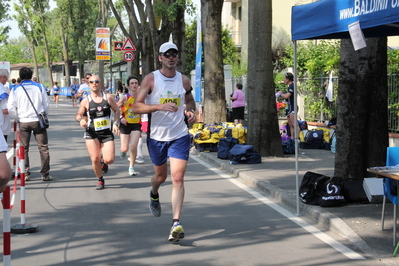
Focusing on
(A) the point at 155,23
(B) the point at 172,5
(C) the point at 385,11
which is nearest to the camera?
(C) the point at 385,11

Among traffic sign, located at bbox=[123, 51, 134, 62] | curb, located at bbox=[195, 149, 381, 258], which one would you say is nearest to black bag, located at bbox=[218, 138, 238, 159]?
curb, located at bbox=[195, 149, 381, 258]

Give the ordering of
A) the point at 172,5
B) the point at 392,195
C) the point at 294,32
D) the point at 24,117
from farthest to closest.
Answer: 1. the point at 172,5
2. the point at 24,117
3. the point at 294,32
4. the point at 392,195

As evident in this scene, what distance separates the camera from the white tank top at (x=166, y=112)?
21.5 feet

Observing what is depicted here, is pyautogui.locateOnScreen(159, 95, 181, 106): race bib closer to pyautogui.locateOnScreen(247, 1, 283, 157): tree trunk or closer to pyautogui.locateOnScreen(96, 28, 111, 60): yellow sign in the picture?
pyautogui.locateOnScreen(247, 1, 283, 157): tree trunk

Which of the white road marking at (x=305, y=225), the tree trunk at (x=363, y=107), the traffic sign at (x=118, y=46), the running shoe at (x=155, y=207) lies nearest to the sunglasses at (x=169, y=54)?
the running shoe at (x=155, y=207)

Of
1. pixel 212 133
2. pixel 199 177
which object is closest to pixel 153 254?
pixel 199 177

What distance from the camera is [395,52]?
15.2 meters

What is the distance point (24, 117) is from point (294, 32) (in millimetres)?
5367

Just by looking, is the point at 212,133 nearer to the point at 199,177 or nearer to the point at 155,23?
the point at 199,177

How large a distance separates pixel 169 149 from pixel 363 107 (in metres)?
3.39

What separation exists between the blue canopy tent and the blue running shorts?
7.29ft

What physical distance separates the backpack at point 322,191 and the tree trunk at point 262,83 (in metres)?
5.25

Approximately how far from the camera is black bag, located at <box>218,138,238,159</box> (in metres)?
13.4

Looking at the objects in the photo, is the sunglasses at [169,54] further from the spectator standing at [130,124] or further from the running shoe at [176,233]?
the spectator standing at [130,124]
